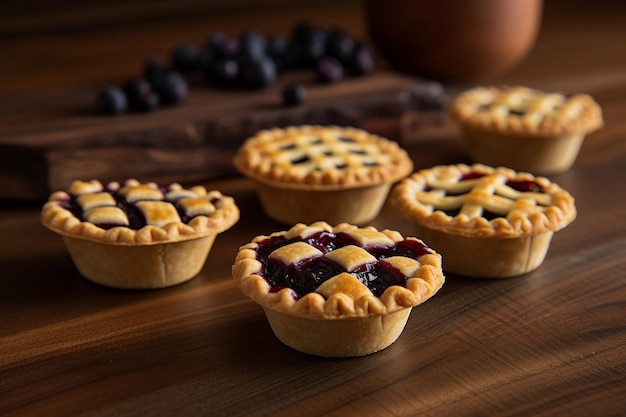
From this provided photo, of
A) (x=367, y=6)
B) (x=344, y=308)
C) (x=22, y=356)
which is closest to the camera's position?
(x=344, y=308)

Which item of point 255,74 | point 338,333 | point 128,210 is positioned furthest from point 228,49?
point 338,333

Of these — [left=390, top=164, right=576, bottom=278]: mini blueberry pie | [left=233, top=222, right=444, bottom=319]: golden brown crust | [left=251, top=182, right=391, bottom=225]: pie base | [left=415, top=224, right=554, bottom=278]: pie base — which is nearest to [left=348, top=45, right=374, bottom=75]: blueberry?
[left=251, top=182, right=391, bottom=225]: pie base

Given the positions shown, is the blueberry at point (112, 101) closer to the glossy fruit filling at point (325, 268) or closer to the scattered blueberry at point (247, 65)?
the scattered blueberry at point (247, 65)

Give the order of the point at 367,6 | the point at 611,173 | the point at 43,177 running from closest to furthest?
the point at 43,177, the point at 611,173, the point at 367,6

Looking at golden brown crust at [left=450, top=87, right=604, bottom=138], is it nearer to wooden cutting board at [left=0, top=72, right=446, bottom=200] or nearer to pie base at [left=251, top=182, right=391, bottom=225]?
wooden cutting board at [left=0, top=72, right=446, bottom=200]

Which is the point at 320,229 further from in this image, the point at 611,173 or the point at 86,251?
the point at 611,173

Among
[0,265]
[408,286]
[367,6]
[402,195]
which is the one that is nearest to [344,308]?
[408,286]

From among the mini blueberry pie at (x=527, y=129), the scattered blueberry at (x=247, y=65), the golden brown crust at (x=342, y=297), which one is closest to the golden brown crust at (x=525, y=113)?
the mini blueberry pie at (x=527, y=129)

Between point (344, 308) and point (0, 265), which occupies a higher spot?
point (344, 308)
